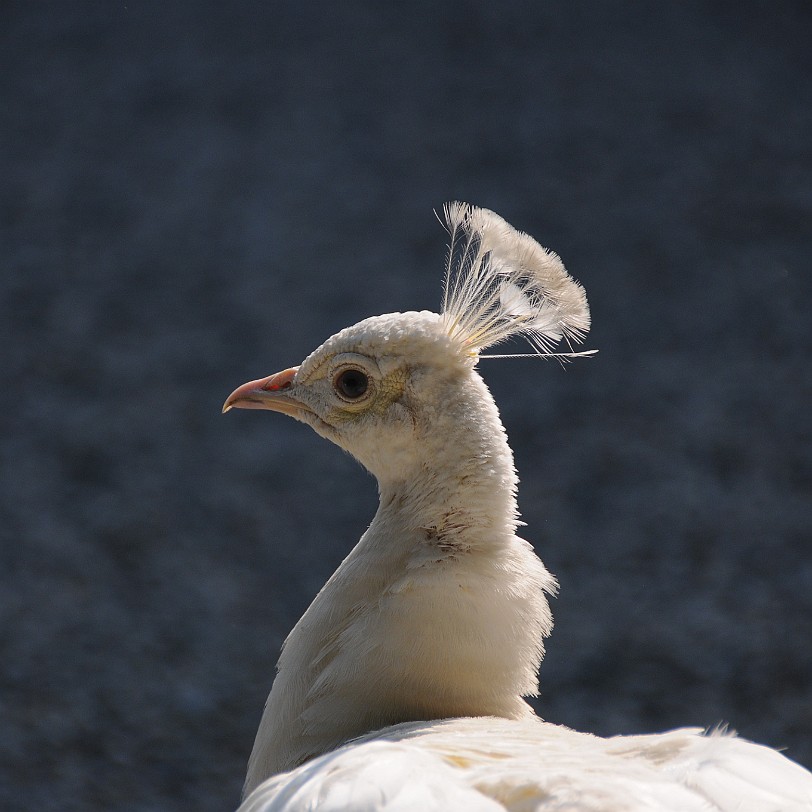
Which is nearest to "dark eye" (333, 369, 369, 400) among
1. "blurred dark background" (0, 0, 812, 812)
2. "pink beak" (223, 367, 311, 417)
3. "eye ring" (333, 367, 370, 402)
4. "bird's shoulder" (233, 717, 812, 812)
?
"eye ring" (333, 367, 370, 402)

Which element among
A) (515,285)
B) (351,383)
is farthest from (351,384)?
(515,285)

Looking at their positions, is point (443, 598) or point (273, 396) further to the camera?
point (273, 396)

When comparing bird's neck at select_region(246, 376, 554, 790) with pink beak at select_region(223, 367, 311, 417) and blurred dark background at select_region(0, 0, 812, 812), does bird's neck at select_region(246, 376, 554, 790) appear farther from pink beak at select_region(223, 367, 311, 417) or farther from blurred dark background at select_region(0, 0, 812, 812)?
blurred dark background at select_region(0, 0, 812, 812)

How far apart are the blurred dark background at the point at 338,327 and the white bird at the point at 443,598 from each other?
147cm

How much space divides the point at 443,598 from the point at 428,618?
0.13ft

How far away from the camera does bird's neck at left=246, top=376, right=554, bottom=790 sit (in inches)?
75.3

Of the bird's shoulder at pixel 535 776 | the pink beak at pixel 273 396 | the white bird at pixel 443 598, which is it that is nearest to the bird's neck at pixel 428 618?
the white bird at pixel 443 598

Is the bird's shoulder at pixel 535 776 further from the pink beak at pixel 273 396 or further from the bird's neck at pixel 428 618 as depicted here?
the pink beak at pixel 273 396

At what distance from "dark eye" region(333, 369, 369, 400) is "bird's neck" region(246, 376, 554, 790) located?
0.52 ft

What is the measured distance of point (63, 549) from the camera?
4.05 meters

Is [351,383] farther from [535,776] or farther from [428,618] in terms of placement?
[535,776]

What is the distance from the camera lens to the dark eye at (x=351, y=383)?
212 centimetres

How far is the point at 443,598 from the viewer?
1917 millimetres

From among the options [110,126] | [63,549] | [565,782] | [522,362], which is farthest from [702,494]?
[110,126]
